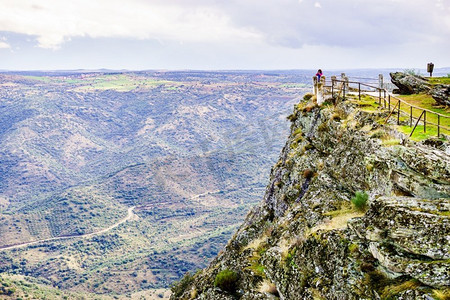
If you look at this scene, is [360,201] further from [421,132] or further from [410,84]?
[410,84]

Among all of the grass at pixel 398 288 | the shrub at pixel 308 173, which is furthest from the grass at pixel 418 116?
the grass at pixel 398 288

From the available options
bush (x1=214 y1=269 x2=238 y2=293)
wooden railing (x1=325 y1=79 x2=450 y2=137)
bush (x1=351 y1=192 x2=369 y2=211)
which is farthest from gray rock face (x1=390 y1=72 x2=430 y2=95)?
bush (x1=214 y1=269 x2=238 y2=293)

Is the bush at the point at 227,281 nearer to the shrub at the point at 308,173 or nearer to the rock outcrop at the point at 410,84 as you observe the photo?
the shrub at the point at 308,173

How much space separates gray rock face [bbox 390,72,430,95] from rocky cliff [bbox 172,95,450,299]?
5819mm

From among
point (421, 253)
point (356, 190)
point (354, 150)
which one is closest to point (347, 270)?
point (421, 253)

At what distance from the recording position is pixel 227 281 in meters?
20.2

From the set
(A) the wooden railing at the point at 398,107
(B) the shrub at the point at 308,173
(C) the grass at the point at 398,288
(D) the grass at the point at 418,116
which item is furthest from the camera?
(B) the shrub at the point at 308,173

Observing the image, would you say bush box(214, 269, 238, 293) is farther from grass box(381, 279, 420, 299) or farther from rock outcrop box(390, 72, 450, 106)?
rock outcrop box(390, 72, 450, 106)

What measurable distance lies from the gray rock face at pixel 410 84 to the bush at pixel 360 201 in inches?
523

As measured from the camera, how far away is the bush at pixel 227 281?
20078 mm

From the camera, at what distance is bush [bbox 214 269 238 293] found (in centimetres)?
2008

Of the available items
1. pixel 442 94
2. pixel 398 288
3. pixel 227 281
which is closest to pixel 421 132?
pixel 442 94

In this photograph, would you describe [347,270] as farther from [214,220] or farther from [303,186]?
[214,220]

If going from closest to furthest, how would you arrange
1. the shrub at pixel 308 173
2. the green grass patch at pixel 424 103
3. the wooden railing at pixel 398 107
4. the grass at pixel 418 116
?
1. the wooden railing at pixel 398 107
2. the grass at pixel 418 116
3. the green grass patch at pixel 424 103
4. the shrub at pixel 308 173
